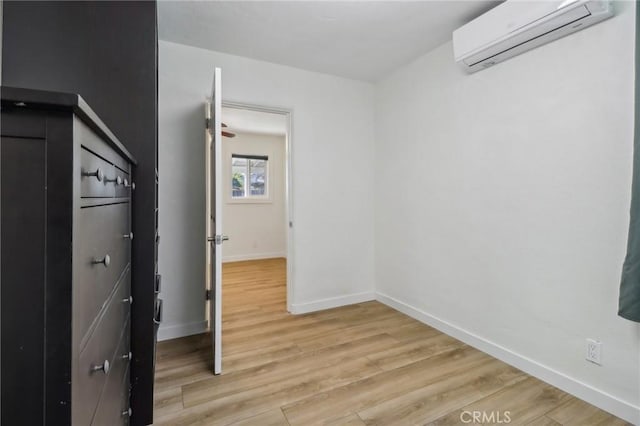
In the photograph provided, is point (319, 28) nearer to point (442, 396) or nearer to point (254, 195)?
point (442, 396)

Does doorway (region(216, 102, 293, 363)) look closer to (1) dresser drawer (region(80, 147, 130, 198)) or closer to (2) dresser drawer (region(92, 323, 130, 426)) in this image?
(2) dresser drawer (region(92, 323, 130, 426))

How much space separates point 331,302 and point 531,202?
207cm

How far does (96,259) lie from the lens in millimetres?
773

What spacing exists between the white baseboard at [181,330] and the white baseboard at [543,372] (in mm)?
1976

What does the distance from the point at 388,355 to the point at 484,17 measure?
2414 millimetres

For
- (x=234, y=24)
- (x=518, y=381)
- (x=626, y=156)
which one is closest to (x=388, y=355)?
(x=518, y=381)

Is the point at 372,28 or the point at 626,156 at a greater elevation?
the point at 372,28

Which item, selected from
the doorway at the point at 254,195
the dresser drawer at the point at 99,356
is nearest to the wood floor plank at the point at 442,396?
the dresser drawer at the point at 99,356

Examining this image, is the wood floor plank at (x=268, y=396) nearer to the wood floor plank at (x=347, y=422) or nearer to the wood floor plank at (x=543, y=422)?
the wood floor plank at (x=347, y=422)

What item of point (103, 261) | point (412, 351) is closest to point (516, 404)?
point (412, 351)

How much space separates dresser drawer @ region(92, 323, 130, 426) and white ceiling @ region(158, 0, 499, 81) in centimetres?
210

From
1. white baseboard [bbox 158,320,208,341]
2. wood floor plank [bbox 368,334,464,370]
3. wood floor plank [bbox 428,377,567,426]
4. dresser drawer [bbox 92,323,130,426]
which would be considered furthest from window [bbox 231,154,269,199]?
wood floor plank [bbox 428,377,567,426]

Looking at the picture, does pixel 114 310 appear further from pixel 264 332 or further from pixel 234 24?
pixel 234 24

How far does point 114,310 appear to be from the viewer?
104cm
